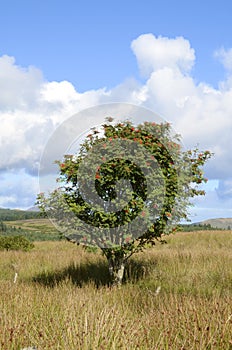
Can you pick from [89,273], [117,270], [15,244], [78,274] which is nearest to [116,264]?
[117,270]

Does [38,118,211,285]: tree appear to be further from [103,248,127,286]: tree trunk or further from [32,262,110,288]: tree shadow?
[32,262,110,288]: tree shadow

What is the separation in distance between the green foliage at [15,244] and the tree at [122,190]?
38.3 feet

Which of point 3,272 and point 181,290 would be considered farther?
point 3,272

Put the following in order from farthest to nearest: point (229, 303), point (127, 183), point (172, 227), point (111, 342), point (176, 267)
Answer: point (176, 267)
point (172, 227)
point (127, 183)
point (229, 303)
point (111, 342)

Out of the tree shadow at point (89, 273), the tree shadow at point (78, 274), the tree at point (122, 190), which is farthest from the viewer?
the tree shadow at point (78, 274)

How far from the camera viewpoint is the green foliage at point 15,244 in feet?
65.6

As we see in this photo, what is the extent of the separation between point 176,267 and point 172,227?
2493mm

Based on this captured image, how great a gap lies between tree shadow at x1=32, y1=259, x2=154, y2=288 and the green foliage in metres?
7.71

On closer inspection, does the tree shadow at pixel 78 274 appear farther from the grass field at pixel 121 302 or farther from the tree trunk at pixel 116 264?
the tree trunk at pixel 116 264

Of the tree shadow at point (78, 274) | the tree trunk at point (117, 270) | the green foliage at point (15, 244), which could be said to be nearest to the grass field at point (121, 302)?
the tree shadow at point (78, 274)

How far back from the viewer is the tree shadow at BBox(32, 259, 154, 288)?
10.4m

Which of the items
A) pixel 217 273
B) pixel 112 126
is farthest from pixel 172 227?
pixel 112 126

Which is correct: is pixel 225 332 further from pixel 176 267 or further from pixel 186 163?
pixel 176 267

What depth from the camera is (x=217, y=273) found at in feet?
33.4
